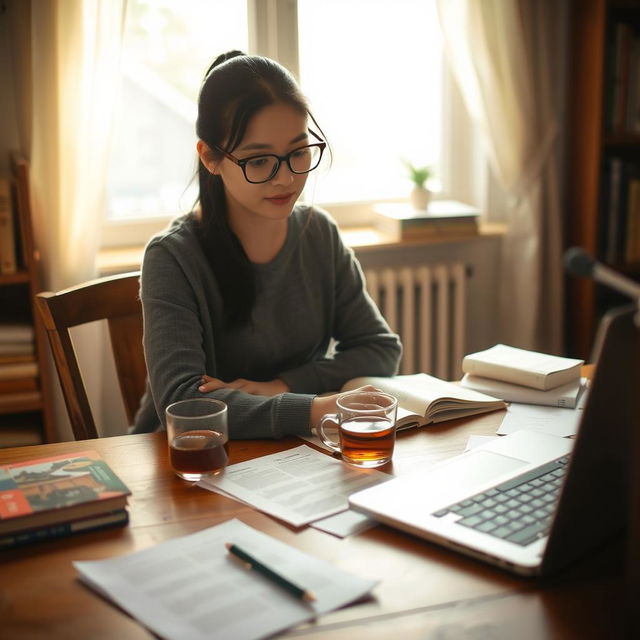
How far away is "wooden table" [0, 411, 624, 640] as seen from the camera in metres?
0.81

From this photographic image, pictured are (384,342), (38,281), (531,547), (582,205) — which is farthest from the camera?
(582,205)

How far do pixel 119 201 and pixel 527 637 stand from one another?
2216mm

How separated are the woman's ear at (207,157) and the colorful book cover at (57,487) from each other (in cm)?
64

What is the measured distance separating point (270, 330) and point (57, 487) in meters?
0.71

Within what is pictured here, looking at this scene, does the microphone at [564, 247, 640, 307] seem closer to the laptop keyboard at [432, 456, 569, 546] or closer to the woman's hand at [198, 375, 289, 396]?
the laptop keyboard at [432, 456, 569, 546]

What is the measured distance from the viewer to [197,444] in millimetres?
1162

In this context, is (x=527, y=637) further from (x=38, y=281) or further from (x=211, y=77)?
(x=38, y=281)

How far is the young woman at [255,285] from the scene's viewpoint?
1431 mm

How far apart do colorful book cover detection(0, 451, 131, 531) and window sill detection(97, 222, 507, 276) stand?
1.33m

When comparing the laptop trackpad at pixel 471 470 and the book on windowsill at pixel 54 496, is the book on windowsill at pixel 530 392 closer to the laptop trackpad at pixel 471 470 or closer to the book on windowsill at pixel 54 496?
the laptop trackpad at pixel 471 470

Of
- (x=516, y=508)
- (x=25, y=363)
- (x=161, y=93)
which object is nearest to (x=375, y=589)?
(x=516, y=508)

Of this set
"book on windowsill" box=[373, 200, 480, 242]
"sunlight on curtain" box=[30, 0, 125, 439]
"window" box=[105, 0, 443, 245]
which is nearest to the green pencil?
"sunlight on curtain" box=[30, 0, 125, 439]

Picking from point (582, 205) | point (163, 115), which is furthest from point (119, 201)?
point (582, 205)

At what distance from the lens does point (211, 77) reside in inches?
60.4
